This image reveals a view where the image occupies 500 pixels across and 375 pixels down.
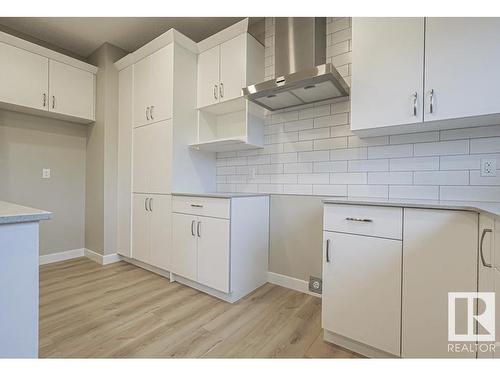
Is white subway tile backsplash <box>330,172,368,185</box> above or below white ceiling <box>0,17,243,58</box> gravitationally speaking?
below

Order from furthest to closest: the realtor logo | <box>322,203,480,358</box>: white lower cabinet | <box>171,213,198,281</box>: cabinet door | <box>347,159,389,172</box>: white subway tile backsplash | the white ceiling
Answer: the white ceiling, <box>171,213,198,281</box>: cabinet door, <box>347,159,389,172</box>: white subway tile backsplash, <box>322,203,480,358</box>: white lower cabinet, the realtor logo

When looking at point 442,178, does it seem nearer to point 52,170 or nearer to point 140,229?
point 140,229

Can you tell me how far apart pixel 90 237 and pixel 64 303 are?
136 cm

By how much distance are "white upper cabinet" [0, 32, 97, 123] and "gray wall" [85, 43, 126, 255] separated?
16cm

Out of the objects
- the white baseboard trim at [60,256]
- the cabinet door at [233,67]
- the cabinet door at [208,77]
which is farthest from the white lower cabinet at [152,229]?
the cabinet door at [233,67]

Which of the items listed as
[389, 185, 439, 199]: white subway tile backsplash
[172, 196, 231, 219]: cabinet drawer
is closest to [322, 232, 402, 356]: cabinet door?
[389, 185, 439, 199]: white subway tile backsplash

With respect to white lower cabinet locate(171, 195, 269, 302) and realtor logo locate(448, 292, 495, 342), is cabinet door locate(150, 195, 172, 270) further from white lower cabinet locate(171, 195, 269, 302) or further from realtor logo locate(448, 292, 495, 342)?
realtor logo locate(448, 292, 495, 342)

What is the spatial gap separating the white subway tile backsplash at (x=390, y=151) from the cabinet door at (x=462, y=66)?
390 mm

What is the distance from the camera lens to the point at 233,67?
2.39 metres

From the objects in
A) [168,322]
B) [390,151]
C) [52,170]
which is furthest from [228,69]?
[52,170]

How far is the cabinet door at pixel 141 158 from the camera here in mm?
2713

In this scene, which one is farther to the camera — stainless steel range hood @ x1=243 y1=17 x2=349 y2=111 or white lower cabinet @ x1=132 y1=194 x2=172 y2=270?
white lower cabinet @ x1=132 y1=194 x2=172 y2=270

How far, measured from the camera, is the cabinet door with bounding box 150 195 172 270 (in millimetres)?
2482
